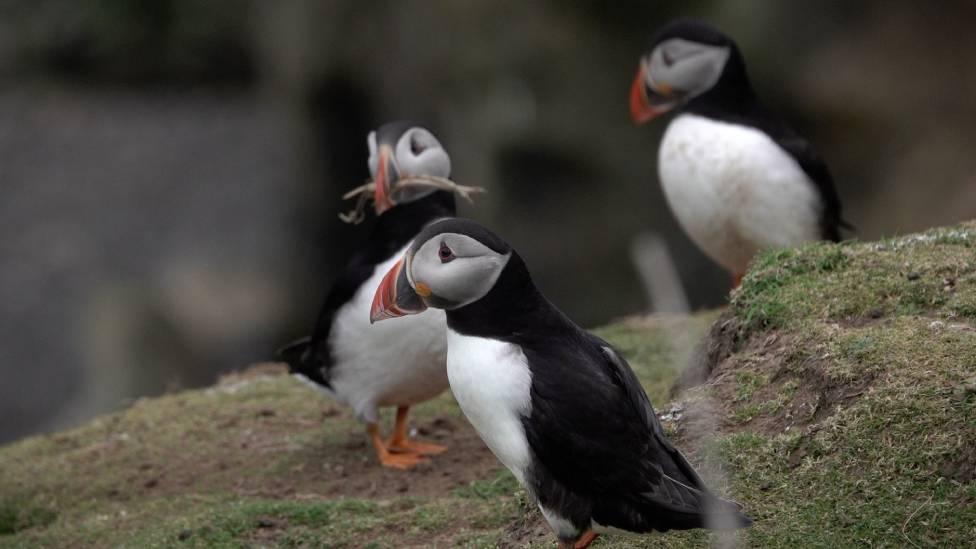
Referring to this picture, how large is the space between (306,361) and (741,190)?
7.47 feet

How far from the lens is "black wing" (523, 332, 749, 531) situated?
3447 millimetres

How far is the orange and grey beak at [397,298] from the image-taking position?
376cm

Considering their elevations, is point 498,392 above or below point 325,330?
above

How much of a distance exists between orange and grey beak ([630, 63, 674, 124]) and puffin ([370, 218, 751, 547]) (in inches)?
139

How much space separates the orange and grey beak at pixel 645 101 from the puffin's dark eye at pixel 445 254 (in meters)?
3.59

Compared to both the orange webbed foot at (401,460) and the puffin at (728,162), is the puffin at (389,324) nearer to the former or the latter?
the orange webbed foot at (401,460)

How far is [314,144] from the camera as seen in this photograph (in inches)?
596

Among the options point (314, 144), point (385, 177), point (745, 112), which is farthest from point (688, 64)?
point (314, 144)

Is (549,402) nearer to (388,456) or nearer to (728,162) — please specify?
(388,456)

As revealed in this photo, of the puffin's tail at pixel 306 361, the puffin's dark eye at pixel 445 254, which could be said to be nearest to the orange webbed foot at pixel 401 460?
the puffin's tail at pixel 306 361

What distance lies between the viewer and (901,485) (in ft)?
11.9

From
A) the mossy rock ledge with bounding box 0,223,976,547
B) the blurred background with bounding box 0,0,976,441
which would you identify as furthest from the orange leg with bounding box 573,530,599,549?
the blurred background with bounding box 0,0,976,441

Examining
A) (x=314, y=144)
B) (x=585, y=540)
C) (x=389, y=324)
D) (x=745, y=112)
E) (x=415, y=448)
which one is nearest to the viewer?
(x=585, y=540)

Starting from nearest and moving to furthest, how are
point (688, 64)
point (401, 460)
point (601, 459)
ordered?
point (601, 459)
point (401, 460)
point (688, 64)
